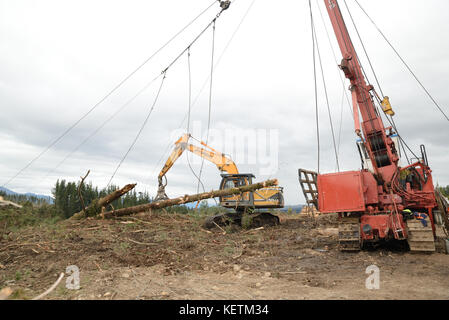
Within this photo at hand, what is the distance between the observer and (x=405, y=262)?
6.43m

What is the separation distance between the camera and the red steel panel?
748cm

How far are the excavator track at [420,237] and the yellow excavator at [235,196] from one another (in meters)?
6.61

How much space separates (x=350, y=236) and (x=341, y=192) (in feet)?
3.66

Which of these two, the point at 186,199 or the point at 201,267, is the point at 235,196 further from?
the point at 201,267

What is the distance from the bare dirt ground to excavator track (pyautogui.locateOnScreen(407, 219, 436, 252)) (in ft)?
0.77

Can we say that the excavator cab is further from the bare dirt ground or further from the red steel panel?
the red steel panel

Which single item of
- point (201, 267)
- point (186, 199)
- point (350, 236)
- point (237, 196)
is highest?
point (237, 196)

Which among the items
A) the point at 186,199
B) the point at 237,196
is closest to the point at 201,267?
the point at 186,199

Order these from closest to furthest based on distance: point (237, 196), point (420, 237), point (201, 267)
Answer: point (201, 267) < point (420, 237) < point (237, 196)

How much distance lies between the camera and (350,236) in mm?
7402

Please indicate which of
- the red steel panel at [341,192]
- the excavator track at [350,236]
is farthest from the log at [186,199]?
the excavator track at [350,236]

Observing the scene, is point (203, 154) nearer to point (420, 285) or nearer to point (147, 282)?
point (147, 282)

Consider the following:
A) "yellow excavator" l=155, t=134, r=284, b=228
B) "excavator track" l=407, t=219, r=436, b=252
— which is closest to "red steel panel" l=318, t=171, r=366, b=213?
"excavator track" l=407, t=219, r=436, b=252

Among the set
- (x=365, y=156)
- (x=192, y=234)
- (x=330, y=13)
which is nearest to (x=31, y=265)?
(x=192, y=234)
